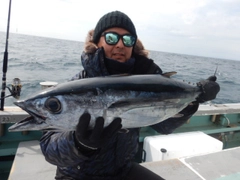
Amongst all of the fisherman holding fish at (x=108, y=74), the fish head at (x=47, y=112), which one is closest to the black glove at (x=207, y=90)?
the fisherman holding fish at (x=108, y=74)

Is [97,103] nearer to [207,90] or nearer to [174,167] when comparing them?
[207,90]

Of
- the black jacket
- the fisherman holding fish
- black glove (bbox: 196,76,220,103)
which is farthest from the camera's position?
black glove (bbox: 196,76,220,103)

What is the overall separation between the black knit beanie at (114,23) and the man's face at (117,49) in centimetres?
5

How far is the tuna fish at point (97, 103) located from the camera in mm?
1493

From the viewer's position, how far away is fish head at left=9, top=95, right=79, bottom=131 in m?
1.49

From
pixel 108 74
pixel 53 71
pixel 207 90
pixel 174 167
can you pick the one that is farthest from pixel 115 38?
pixel 53 71

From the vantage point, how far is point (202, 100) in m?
2.39

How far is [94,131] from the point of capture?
1.58 m

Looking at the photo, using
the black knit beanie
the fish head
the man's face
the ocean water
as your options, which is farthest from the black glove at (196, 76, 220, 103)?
the ocean water

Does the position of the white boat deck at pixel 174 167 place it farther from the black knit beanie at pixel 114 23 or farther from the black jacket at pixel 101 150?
the black knit beanie at pixel 114 23

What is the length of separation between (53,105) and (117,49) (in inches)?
46.3

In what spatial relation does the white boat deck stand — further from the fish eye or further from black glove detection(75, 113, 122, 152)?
the fish eye

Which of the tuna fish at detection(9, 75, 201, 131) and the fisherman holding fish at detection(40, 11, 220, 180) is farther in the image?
the fisherman holding fish at detection(40, 11, 220, 180)

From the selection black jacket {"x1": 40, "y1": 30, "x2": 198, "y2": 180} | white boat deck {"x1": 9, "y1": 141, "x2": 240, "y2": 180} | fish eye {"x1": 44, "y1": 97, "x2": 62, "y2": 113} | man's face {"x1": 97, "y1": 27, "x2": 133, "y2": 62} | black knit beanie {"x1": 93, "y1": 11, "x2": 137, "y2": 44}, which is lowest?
white boat deck {"x1": 9, "y1": 141, "x2": 240, "y2": 180}
